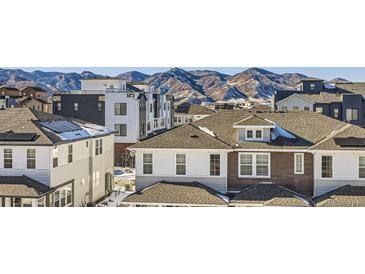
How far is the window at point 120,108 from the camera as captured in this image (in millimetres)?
6934

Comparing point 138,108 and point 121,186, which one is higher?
point 138,108

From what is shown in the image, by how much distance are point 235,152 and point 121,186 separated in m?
1.92

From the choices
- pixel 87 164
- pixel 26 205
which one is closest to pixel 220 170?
pixel 87 164

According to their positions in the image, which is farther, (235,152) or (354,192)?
(235,152)

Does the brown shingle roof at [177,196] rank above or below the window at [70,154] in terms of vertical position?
below

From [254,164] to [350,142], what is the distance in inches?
59.0

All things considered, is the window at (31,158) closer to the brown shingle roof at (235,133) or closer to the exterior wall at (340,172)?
the brown shingle roof at (235,133)

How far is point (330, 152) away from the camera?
6887 mm

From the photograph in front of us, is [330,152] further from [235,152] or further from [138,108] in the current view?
[138,108]

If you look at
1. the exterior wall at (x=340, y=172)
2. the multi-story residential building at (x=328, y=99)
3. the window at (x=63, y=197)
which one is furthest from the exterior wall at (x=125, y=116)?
the exterior wall at (x=340, y=172)

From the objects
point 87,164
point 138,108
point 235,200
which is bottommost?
point 235,200

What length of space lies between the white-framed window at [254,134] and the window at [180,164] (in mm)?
1107

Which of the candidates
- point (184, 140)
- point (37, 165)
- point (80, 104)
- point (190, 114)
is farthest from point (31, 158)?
A: point (190, 114)

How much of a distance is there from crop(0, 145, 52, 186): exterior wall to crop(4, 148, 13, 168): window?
0.15ft
